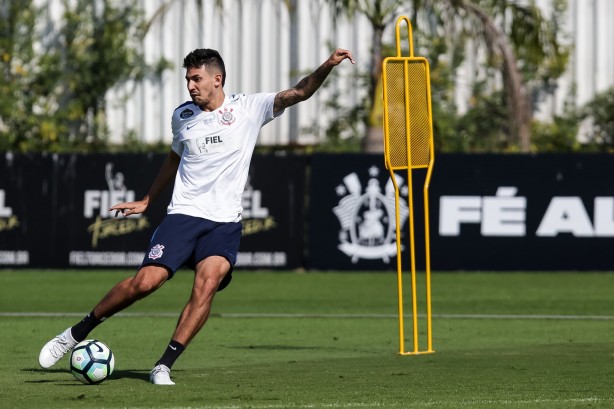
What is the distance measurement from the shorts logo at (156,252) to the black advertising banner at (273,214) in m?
13.2

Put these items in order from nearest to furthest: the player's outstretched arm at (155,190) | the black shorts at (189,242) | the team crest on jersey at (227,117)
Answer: the black shorts at (189,242) < the team crest on jersey at (227,117) < the player's outstretched arm at (155,190)

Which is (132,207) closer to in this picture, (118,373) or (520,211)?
(118,373)

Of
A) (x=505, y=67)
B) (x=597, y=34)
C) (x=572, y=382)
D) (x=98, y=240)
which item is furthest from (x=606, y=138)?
(x=572, y=382)

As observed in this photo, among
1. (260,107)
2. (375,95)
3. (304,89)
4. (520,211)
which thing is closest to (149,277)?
(260,107)

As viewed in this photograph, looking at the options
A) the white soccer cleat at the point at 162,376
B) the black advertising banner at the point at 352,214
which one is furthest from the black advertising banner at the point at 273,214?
the white soccer cleat at the point at 162,376

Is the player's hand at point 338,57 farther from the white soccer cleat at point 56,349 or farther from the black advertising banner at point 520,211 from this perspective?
the black advertising banner at point 520,211

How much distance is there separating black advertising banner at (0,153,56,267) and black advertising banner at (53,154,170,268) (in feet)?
0.66

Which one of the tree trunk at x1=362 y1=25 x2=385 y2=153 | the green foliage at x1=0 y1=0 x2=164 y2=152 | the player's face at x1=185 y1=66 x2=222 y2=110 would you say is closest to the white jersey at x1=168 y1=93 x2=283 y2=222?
the player's face at x1=185 y1=66 x2=222 y2=110

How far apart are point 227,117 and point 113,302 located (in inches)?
54.9

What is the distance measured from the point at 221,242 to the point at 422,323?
19.1ft

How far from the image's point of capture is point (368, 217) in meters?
22.0

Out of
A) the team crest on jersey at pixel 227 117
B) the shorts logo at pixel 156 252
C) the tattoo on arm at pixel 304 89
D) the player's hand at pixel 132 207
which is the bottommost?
the shorts logo at pixel 156 252

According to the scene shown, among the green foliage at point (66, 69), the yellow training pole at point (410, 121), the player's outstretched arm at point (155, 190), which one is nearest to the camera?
the player's outstretched arm at point (155, 190)

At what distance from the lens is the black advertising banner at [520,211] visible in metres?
22.0
